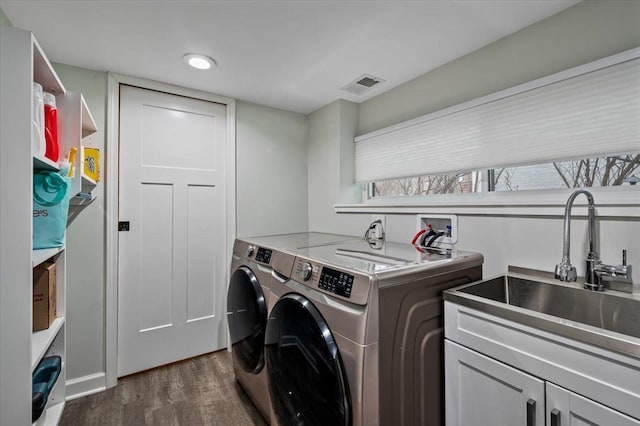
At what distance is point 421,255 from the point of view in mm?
1500

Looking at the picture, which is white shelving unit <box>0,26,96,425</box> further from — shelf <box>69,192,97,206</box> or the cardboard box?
shelf <box>69,192,97,206</box>

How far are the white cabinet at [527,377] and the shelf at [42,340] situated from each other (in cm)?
151

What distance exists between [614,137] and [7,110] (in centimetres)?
224

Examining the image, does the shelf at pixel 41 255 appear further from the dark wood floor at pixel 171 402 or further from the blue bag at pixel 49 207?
the dark wood floor at pixel 171 402

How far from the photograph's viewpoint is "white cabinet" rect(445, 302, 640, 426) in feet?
2.69

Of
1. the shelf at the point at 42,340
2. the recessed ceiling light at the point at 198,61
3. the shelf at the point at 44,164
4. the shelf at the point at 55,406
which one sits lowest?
the shelf at the point at 55,406

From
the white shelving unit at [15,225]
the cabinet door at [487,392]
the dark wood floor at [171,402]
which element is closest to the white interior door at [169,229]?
the dark wood floor at [171,402]

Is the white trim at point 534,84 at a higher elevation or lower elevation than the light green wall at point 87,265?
higher

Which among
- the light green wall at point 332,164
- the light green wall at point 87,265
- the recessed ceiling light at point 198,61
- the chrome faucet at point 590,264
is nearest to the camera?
the chrome faucet at point 590,264

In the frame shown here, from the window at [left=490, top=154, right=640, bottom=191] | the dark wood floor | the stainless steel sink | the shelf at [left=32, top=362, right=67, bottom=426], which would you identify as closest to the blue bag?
the shelf at [left=32, top=362, right=67, bottom=426]

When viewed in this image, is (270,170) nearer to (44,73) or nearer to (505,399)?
(44,73)

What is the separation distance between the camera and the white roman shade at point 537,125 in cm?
127

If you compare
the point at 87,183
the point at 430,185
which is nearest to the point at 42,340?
the point at 87,183

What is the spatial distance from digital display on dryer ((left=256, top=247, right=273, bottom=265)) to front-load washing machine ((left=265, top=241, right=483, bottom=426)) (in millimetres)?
221
